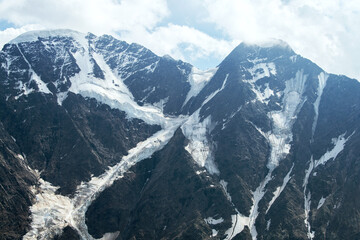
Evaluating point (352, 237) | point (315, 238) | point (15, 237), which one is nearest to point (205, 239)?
point (315, 238)

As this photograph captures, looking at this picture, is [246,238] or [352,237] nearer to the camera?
[352,237]

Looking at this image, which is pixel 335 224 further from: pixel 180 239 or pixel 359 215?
pixel 180 239

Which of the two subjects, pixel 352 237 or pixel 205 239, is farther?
pixel 205 239

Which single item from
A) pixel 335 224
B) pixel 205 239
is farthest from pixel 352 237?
pixel 205 239

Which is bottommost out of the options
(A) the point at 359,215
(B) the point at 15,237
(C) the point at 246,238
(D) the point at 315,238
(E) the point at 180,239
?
(B) the point at 15,237

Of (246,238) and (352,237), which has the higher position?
A: (352,237)

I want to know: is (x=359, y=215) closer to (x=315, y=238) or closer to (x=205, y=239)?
(x=315, y=238)

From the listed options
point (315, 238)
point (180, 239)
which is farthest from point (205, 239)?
point (315, 238)

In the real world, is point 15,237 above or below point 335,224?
below
